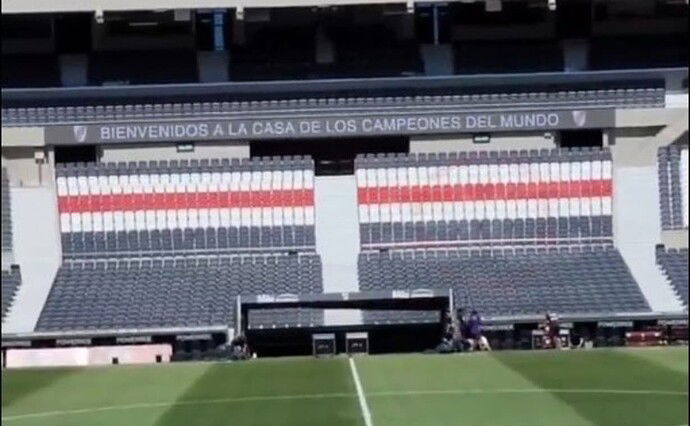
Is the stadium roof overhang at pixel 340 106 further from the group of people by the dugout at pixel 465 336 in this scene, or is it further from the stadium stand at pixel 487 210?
the group of people by the dugout at pixel 465 336

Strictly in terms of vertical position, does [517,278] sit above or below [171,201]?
below

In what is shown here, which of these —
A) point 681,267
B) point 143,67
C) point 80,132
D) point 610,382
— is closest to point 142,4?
point 143,67

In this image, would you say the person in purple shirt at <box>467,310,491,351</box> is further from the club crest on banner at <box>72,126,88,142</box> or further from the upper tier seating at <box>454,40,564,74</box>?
the club crest on banner at <box>72,126,88,142</box>

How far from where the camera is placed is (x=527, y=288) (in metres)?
24.6

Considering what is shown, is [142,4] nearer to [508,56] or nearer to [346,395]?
[508,56]

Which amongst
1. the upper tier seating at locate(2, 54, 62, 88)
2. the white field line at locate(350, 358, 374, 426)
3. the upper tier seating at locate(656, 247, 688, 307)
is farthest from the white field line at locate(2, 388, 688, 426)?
the upper tier seating at locate(2, 54, 62, 88)

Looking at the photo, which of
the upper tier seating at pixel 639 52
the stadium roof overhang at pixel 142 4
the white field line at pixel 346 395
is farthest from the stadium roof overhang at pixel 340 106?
the white field line at pixel 346 395

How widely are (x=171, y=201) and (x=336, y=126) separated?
12.7 ft

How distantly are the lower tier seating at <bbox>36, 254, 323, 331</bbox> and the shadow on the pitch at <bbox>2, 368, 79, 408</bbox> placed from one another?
3288mm

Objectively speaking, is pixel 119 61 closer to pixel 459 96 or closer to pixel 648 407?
pixel 459 96

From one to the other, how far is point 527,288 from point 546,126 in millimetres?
4103

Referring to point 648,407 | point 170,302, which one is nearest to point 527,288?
point 170,302

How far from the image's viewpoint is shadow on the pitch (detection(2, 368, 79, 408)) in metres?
15.3

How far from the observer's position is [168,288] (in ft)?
82.3
